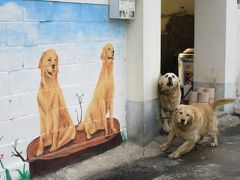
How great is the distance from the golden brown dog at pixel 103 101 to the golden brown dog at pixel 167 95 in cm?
103

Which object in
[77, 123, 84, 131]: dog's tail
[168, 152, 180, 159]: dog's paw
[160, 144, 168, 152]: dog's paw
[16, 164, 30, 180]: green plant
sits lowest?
[168, 152, 180, 159]: dog's paw

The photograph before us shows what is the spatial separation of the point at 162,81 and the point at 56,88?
2.20 metres

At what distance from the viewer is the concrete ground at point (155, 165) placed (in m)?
5.43

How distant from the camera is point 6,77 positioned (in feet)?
14.8

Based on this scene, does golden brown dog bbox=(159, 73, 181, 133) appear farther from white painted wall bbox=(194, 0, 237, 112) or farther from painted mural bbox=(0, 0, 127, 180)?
white painted wall bbox=(194, 0, 237, 112)

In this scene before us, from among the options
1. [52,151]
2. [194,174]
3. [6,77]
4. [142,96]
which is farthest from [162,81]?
[6,77]

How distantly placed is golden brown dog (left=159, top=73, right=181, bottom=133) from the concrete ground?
0.34m

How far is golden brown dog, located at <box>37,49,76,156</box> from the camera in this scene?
5.01 meters

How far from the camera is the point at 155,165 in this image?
19.5 ft

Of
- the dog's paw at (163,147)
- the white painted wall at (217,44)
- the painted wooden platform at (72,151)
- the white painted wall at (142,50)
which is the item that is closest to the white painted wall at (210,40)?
the white painted wall at (217,44)

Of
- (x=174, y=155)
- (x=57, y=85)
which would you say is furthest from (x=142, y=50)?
(x=57, y=85)

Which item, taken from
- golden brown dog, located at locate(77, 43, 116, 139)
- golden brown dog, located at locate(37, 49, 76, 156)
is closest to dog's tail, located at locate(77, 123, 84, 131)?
golden brown dog, located at locate(77, 43, 116, 139)

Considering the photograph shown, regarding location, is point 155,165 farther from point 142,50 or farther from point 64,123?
point 142,50

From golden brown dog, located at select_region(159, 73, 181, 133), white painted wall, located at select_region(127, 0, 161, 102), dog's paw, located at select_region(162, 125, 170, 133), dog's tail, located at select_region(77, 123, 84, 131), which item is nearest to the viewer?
dog's tail, located at select_region(77, 123, 84, 131)
